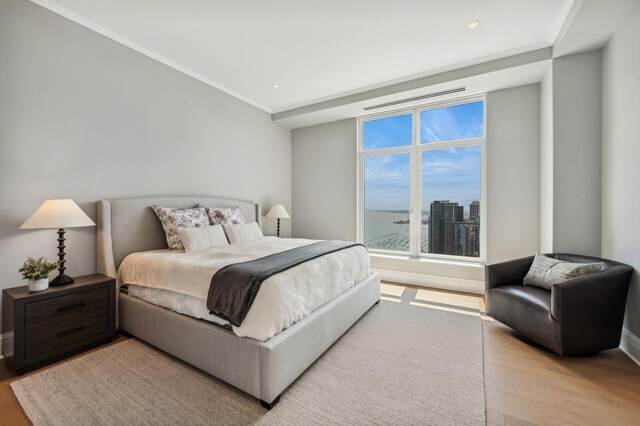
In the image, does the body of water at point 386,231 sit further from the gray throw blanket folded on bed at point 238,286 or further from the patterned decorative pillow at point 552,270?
the gray throw blanket folded on bed at point 238,286

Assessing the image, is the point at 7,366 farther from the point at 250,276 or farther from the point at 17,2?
→ the point at 17,2

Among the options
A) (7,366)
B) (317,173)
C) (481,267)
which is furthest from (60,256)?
(481,267)

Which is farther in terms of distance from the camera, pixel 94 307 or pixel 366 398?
pixel 94 307

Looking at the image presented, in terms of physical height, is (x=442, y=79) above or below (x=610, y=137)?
above

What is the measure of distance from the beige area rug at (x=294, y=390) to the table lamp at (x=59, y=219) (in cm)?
77

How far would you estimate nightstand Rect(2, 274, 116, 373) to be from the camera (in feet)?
6.34

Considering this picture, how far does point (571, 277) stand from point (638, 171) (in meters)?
0.97

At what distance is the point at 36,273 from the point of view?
205 centimetres

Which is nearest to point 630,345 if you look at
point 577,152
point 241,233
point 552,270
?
point 552,270

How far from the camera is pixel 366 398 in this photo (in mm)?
1716

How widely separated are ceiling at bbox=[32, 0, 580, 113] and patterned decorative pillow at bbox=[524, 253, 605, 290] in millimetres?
2235

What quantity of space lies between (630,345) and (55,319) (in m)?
4.56

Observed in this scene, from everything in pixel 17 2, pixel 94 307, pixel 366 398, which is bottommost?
pixel 366 398

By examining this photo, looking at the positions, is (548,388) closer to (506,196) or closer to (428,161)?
(506,196)
